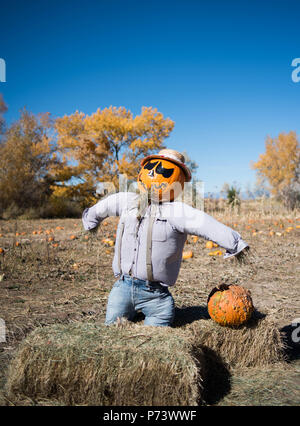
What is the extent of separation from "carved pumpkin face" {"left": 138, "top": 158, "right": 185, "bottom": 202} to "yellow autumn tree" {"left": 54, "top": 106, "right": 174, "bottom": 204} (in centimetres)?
1831

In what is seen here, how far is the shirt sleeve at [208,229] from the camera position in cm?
258

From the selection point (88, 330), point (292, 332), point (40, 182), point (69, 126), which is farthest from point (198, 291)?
point (69, 126)

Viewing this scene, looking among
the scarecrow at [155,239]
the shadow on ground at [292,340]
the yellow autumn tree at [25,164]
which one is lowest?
the shadow on ground at [292,340]

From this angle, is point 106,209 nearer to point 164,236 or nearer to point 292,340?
point 164,236

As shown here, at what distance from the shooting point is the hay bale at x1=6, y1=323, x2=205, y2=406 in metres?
2.02

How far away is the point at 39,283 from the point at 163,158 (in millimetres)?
3189

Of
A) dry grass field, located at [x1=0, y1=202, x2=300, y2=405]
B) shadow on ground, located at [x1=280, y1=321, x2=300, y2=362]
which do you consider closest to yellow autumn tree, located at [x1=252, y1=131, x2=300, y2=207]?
dry grass field, located at [x1=0, y1=202, x2=300, y2=405]

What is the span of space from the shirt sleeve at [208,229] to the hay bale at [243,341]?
63cm

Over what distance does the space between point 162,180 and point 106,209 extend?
58 cm

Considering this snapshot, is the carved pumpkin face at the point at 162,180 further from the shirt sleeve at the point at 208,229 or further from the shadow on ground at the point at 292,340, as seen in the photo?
the shadow on ground at the point at 292,340

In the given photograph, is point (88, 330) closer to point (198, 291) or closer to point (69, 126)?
point (198, 291)

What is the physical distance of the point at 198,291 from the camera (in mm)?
4605

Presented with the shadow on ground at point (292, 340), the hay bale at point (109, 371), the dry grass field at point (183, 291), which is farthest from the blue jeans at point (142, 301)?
the shadow on ground at point (292, 340)

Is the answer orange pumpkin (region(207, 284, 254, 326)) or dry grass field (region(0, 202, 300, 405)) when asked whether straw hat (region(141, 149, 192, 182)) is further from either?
orange pumpkin (region(207, 284, 254, 326))
